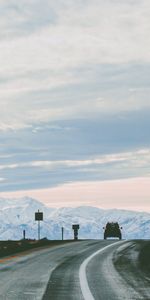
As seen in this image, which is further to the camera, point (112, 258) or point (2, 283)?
point (112, 258)

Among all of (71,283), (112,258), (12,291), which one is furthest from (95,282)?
(112,258)

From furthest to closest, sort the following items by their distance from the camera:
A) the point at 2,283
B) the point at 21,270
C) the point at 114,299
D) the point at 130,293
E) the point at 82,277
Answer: the point at 21,270, the point at 82,277, the point at 2,283, the point at 130,293, the point at 114,299

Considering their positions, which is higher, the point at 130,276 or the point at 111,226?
the point at 111,226

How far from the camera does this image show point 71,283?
1454cm

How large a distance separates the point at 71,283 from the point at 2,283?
1.69 metres

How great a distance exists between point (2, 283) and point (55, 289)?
1.60 m

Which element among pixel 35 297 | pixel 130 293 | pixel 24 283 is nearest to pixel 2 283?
pixel 24 283

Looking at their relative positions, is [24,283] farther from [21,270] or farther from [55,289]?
[21,270]

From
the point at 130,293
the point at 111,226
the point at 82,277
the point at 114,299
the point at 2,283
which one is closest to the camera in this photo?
the point at 114,299

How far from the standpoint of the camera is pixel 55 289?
1329cm

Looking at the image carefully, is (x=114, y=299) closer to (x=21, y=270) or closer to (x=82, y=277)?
(x=82, y=277)

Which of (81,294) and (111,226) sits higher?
(111,226)

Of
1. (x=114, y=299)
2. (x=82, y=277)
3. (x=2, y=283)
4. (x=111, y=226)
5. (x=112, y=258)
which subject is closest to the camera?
(x=114, y=299)

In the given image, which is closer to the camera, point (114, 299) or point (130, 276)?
point (114, 299)
